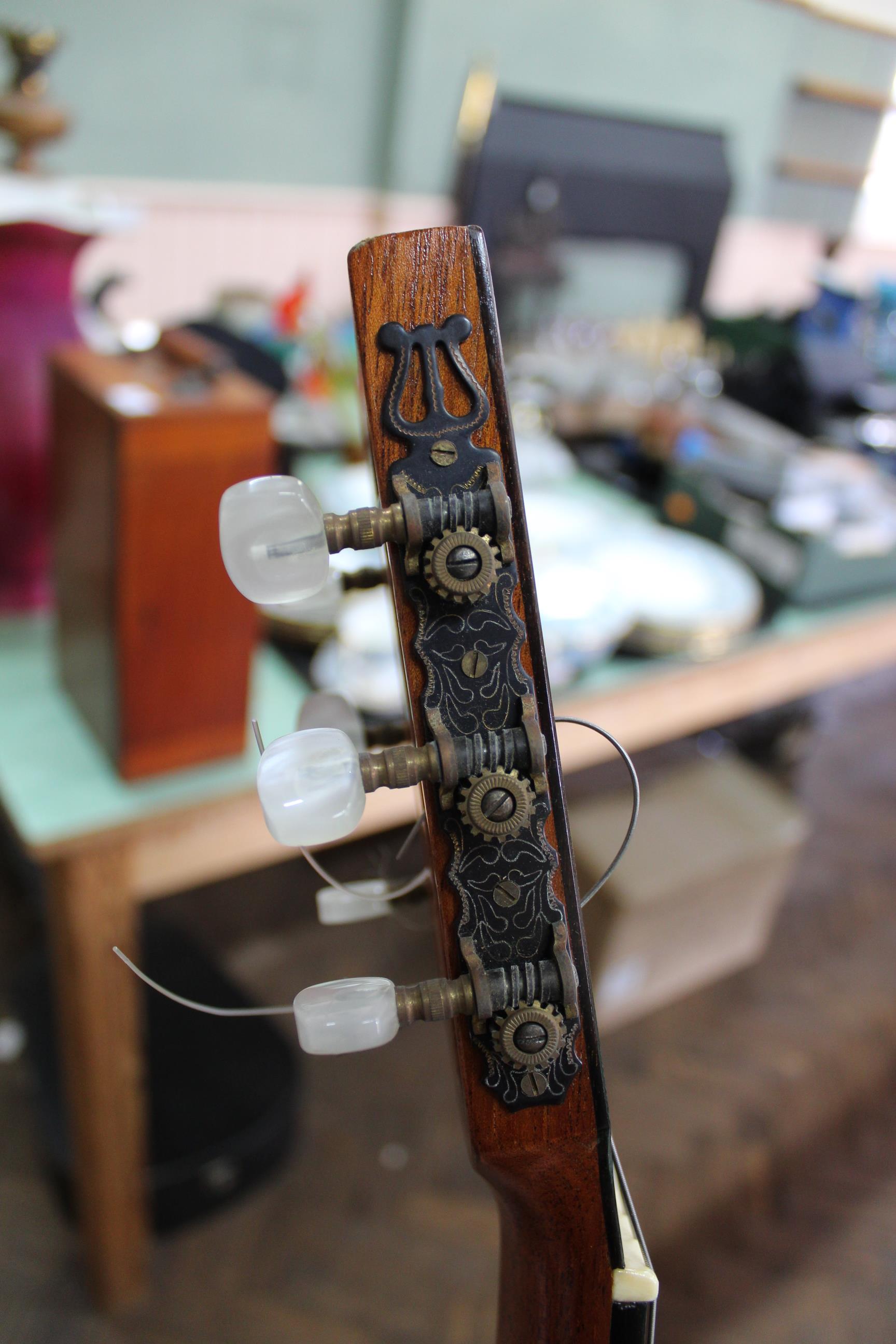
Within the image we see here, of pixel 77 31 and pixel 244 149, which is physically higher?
pixel 77 31

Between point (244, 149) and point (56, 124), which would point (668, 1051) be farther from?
point (244, 149)

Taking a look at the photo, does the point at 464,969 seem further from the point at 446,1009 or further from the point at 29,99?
the point at 29,99

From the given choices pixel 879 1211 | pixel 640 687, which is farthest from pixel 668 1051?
pixel 640 687

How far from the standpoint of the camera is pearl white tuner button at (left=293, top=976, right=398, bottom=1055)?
0.31m

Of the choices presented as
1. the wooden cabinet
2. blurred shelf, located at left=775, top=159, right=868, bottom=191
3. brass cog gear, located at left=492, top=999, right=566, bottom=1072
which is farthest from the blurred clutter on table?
blurred shelf, located at left=775, top=159, right=868, bottom=191

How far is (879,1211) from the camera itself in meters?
→ 1.43

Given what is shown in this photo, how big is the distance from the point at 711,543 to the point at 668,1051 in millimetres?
870

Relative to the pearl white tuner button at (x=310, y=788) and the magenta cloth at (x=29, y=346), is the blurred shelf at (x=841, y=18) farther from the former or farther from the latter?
the pearl white tuner button at (x=310, y=788)

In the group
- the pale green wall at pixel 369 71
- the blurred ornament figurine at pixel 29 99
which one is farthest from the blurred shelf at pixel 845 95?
the blurred ornament figurine at pixel 29 99

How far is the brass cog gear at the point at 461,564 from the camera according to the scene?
0.96 feet

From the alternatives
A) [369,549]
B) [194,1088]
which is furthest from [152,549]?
[194,1088]

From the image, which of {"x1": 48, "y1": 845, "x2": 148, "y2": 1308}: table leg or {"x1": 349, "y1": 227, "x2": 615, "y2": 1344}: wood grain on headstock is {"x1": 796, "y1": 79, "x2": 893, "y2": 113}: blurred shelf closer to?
{"x1": 48, "y1": 845, "x2": 148, "y2": 1308}: table leg

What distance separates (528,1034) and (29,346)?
0.89m

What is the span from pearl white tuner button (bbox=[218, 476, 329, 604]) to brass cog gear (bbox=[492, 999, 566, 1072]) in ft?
0.50
